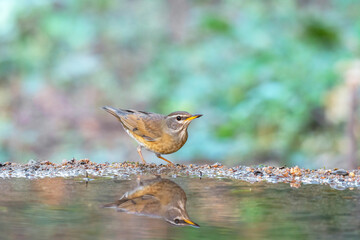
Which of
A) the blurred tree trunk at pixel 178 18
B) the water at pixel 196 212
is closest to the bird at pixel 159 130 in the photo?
the water at pixel 196 212

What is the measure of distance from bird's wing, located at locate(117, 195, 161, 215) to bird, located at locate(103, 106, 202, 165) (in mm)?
1391

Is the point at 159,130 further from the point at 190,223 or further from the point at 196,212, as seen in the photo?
the point at 190,223

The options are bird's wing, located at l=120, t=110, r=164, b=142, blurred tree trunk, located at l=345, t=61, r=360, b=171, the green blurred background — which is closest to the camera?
bird's wing, located at l=120, t=110, r=164, b=142

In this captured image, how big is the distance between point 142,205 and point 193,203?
0.93 feet

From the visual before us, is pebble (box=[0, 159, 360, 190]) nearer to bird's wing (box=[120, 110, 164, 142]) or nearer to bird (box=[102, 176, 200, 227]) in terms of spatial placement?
bird's wing (box=[120, 110, 164, 142])

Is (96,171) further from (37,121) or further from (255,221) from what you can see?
(37,121)

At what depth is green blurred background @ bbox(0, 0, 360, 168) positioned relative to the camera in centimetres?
816

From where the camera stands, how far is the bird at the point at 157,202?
2.89m

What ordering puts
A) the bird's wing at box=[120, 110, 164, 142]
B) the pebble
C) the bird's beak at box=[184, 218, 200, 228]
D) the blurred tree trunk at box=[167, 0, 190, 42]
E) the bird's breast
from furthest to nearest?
the blurred tree trunk at box=[167, 0, 190, 42]
the bird's wing at box=[120, 110, 164, 142]
the bird's breast
the pebble
the bird's beak at box=[184, 218, 200, 228]

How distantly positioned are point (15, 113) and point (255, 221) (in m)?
8.16

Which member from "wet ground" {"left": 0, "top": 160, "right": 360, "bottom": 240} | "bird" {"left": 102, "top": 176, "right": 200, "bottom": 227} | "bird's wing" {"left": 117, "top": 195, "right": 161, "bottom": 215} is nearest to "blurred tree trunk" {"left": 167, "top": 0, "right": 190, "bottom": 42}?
"wet ground" {"left": 0, "top": 160, "right": 360, "bottom": 240}

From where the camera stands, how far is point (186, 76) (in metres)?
10.6

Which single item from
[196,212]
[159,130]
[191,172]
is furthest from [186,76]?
[196,212]

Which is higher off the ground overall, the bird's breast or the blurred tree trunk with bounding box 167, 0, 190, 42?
the blurred tree trunk with bounding box 167, 0, 190, 42
